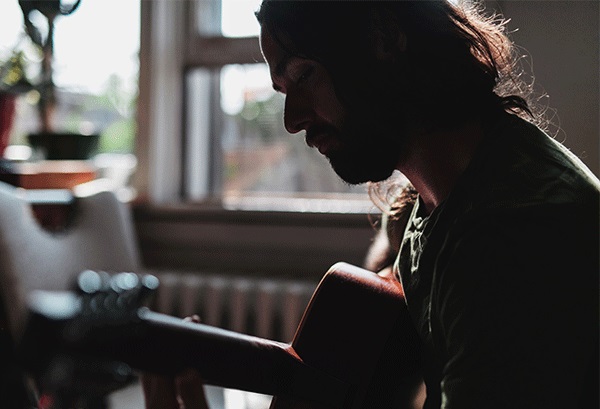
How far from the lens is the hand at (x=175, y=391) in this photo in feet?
3.14

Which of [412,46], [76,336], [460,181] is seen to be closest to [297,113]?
[412,46]

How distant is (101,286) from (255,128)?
1.95m

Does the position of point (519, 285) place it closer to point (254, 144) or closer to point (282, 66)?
point (282, 66)

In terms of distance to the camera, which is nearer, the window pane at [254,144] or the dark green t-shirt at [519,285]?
the dark green t-shirt at [519,285]

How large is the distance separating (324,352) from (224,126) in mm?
1529

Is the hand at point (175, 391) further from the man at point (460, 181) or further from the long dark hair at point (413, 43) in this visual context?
the long dark hair at point (413, 43)

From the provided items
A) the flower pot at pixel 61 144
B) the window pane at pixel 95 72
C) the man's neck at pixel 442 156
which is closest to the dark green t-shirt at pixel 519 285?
the man's neck at pixel 442 156

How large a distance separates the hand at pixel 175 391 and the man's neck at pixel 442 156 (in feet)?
1.47

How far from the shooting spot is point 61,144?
2289mm

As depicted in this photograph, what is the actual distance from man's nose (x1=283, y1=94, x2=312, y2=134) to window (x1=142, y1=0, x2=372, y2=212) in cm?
111

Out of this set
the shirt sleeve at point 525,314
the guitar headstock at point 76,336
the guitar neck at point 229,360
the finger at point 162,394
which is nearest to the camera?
the guitar headstock at point 76,336

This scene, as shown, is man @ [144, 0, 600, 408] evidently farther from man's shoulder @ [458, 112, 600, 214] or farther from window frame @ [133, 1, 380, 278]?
window frame @ [133, 1, 380, 278]

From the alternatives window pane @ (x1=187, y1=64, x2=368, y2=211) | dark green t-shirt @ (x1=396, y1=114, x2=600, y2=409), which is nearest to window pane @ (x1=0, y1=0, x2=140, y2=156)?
window pane @ (x1=187, y1=64, x2=368, y2=211)

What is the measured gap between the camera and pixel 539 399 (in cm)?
79
